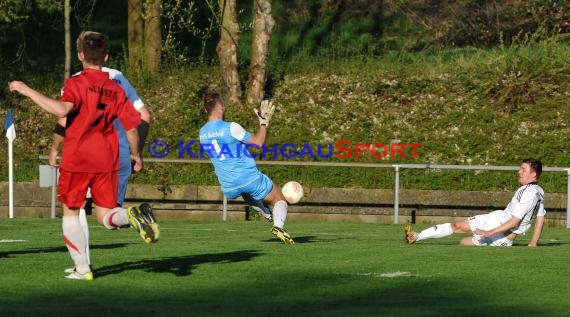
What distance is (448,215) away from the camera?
81.2 feet

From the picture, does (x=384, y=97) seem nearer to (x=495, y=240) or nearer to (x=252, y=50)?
(x=252, y=50)

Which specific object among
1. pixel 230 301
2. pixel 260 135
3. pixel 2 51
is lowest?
pixel 230 301

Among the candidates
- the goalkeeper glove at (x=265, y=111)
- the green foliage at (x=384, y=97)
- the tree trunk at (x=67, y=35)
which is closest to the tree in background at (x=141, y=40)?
→ the green foliage at (x=384, y=97)

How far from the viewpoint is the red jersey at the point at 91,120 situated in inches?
384

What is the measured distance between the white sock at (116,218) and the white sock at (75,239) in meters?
0.23

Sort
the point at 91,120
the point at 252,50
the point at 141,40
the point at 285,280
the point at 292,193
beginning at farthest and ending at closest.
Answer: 1. the point at 141,40
2. the point at 252,50
3. the point at 292,193
4. the point at 285,280
5. the point at 91,120

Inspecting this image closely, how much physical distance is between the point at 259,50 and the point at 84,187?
63.1 feet

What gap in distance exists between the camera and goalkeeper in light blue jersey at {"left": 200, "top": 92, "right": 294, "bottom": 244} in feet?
48.9

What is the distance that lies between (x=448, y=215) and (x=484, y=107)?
3784 mm

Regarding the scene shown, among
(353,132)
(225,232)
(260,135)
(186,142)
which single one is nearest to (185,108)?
(186,142)

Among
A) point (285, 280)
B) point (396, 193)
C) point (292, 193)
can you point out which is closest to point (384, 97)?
point (396, 193)

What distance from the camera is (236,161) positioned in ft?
50.0

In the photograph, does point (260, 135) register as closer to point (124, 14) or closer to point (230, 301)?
point (230, 301)

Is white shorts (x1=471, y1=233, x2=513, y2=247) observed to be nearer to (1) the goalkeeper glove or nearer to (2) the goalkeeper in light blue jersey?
(2) the goalkeeper in light blue jersey
